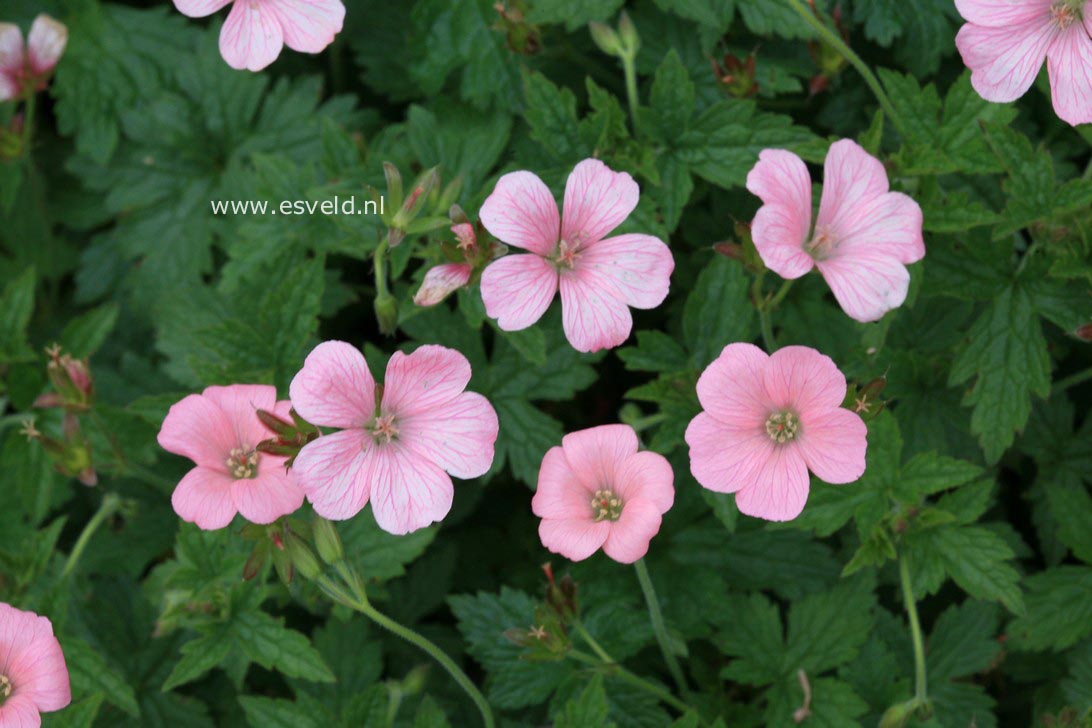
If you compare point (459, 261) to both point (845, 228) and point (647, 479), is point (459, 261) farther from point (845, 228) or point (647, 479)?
point (845, 228)

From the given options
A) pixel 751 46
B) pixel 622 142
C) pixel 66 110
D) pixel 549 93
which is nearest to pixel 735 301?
pixel 622 142

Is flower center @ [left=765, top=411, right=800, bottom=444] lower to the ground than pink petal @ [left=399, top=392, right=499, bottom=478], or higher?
higher

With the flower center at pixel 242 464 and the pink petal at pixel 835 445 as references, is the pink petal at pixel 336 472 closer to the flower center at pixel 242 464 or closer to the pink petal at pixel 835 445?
the flower center at pixel 242 464

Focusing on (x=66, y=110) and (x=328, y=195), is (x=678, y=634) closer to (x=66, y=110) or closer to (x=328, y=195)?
(x=328, y=195)

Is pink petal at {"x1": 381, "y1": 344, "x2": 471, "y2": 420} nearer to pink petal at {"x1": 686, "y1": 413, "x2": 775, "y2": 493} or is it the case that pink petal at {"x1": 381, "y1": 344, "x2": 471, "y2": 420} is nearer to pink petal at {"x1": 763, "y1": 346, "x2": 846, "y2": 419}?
pink petal at {"x1": 686, "y1": 413, "x2": 775, "y2": 493}

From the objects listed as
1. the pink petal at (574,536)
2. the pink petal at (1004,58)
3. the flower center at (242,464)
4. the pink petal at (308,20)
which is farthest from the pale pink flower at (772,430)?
the pink petal at (308,20)

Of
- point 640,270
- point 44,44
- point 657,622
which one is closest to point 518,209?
point 640,270

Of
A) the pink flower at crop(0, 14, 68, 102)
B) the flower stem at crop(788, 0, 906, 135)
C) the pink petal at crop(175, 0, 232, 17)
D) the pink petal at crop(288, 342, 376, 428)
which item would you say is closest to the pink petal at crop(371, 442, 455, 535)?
the pink petal at crop(288, 342, 376, 428)
